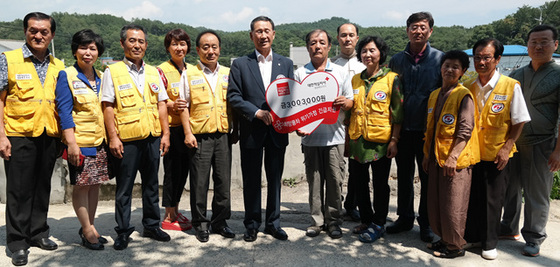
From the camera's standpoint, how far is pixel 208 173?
3701 millimetres

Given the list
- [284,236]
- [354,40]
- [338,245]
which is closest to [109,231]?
[284,236]

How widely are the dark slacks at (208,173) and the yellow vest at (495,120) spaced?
226cm

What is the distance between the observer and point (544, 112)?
339 centimetres

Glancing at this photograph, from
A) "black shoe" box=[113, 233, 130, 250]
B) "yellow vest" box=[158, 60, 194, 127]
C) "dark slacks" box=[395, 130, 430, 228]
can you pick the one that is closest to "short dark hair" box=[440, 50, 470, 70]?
"dark slacks" box=[395, 130, 430, 228]

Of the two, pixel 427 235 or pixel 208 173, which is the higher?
pixel 208 173

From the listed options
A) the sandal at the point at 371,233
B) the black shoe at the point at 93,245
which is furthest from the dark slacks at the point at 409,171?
the black shoe at the point at 93,245

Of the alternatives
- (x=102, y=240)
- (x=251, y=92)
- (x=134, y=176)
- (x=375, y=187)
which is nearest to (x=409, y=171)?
(x=375, y=187)

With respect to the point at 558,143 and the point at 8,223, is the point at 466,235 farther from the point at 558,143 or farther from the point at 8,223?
the point at 8,223

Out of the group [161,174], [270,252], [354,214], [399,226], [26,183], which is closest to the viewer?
[26,183]

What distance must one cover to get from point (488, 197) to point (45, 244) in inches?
154

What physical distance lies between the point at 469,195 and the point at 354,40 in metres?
2.07

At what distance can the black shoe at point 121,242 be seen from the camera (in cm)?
346

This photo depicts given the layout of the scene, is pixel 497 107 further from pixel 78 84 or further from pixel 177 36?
pixel 78 84

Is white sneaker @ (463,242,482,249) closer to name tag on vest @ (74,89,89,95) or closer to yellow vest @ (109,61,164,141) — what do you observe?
yellow vest @ (109,61,164,141)
